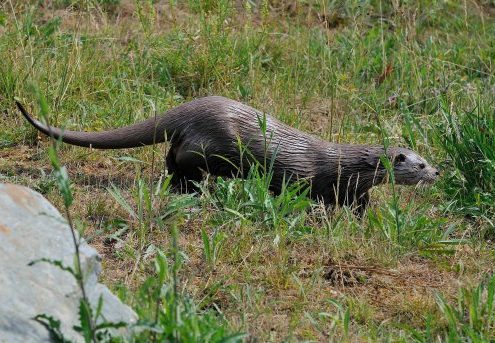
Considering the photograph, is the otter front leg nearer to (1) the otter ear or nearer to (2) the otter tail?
(2) the otter tail

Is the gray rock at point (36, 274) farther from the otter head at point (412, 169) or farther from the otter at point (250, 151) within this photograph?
the otter head at point (412, 169)

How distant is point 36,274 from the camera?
2.63 metres

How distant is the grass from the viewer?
134 inches

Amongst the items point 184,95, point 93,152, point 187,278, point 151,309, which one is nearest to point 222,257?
point 187,278

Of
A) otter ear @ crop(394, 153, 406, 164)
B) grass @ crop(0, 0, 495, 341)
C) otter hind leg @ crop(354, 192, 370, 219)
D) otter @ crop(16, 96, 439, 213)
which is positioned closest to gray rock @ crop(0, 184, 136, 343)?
grass @ crop(0, 0, 495, 341)

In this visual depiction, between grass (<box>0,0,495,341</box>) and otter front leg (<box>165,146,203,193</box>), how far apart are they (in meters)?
0.06

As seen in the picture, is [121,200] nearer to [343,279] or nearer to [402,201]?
[343,279]

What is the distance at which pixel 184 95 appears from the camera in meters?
5.55

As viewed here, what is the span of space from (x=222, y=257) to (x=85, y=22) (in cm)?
277

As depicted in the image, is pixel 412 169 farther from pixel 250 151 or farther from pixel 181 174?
pixel 181 174

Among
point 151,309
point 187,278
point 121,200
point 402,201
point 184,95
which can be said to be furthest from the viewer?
point 184,95

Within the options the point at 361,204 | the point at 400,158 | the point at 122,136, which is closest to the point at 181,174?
the point at 122,136

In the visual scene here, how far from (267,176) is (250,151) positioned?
0.65 feet

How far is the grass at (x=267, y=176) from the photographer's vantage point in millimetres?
3412
